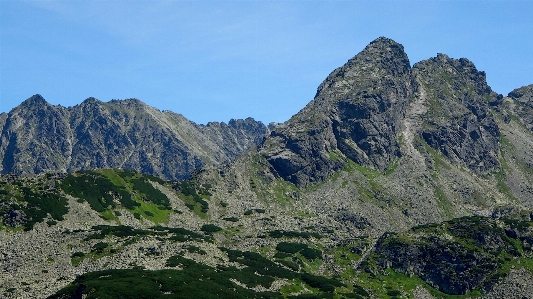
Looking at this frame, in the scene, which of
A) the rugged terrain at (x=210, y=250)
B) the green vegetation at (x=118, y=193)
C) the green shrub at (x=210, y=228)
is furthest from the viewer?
the green shrub at (x=210, y=228)

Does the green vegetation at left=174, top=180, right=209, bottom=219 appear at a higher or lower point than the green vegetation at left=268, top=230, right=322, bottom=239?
higher

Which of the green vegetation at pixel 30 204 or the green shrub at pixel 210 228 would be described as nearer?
the green vegetation at pixel 30 204

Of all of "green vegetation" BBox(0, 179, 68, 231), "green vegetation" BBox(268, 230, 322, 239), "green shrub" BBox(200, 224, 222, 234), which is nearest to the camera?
"green vegetation" BBox(0, 179, 68, 231)

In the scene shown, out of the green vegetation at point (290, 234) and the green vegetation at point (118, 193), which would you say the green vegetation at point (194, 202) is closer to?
the green vegetation at point (118, 193)

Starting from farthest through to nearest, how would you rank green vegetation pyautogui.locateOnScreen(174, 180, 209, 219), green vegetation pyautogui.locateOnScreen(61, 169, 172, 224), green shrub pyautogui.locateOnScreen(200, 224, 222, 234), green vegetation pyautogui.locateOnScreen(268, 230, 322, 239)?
green vegetation pyautogui.locateOnScreen(174, 180, 209, 219) < green vegetation pyautogui.locateOnScreen(268, 230, 322, 239) < green shrub pyautogui.locateOnScreen(200, 224, 222, 234) < green vegetation pyautogui.locateOnScreen(61, 169, 172, 224)

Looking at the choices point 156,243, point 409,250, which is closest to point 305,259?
point 409,250

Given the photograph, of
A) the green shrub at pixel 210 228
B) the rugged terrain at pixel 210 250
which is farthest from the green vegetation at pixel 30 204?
the green shrub at pixel 210 228

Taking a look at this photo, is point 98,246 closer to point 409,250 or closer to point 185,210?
point 185,210

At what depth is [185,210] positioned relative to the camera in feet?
604

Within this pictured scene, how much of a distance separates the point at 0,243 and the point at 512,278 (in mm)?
126051

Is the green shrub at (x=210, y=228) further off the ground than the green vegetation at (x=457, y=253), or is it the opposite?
the green shrub at (x=210, y=228)

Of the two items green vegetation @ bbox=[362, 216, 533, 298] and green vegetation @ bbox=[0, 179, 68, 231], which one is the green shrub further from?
green vegetation @ bbox=[362, 216, 533, 298]

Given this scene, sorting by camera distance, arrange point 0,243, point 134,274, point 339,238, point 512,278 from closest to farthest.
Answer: point 134,274 < point 0,243 < point 512,278 < point 339,238

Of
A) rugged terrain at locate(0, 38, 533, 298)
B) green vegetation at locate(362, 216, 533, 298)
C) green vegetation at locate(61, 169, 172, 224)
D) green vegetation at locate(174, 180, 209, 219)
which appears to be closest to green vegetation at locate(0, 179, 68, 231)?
rugged terrain at locate(0, 38, 533, 298)
